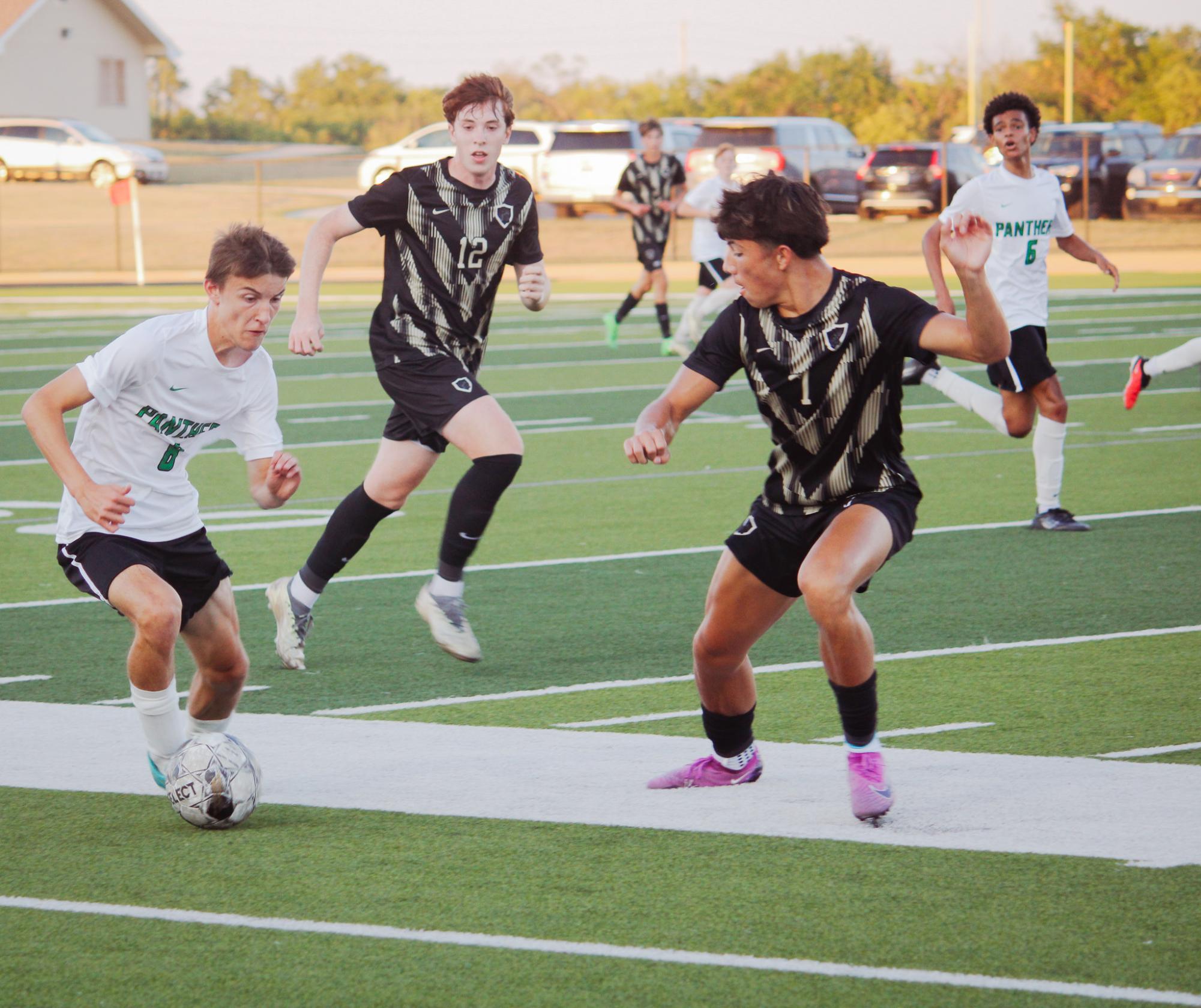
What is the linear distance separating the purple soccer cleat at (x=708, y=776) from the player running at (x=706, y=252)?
1278 cm

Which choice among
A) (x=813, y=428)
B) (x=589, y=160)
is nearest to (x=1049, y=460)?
(x=813, y=428)

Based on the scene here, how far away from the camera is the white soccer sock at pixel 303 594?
678 cm

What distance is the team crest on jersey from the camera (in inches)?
181

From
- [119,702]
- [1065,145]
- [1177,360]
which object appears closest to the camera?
[119,702]

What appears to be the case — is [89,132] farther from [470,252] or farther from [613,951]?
[613,951]

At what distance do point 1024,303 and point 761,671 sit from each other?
3618mm

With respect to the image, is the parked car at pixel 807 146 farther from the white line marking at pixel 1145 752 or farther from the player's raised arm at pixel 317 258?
the white line marking at pixel 1145 752

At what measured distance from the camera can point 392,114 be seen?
A: 8362 cm

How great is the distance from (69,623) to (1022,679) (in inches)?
162

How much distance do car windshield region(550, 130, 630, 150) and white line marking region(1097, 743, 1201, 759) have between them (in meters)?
31.9

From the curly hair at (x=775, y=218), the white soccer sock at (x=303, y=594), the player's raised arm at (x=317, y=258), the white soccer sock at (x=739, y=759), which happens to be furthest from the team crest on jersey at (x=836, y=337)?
the white soccer sock at (x=303, y=594)

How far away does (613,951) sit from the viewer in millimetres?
3828

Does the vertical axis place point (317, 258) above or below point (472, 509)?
above

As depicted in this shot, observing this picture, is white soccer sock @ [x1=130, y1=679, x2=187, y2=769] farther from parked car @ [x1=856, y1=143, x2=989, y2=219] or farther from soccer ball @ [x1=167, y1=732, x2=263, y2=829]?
parked car @ [x1=856, y1=143, x2=989, y2=219]
